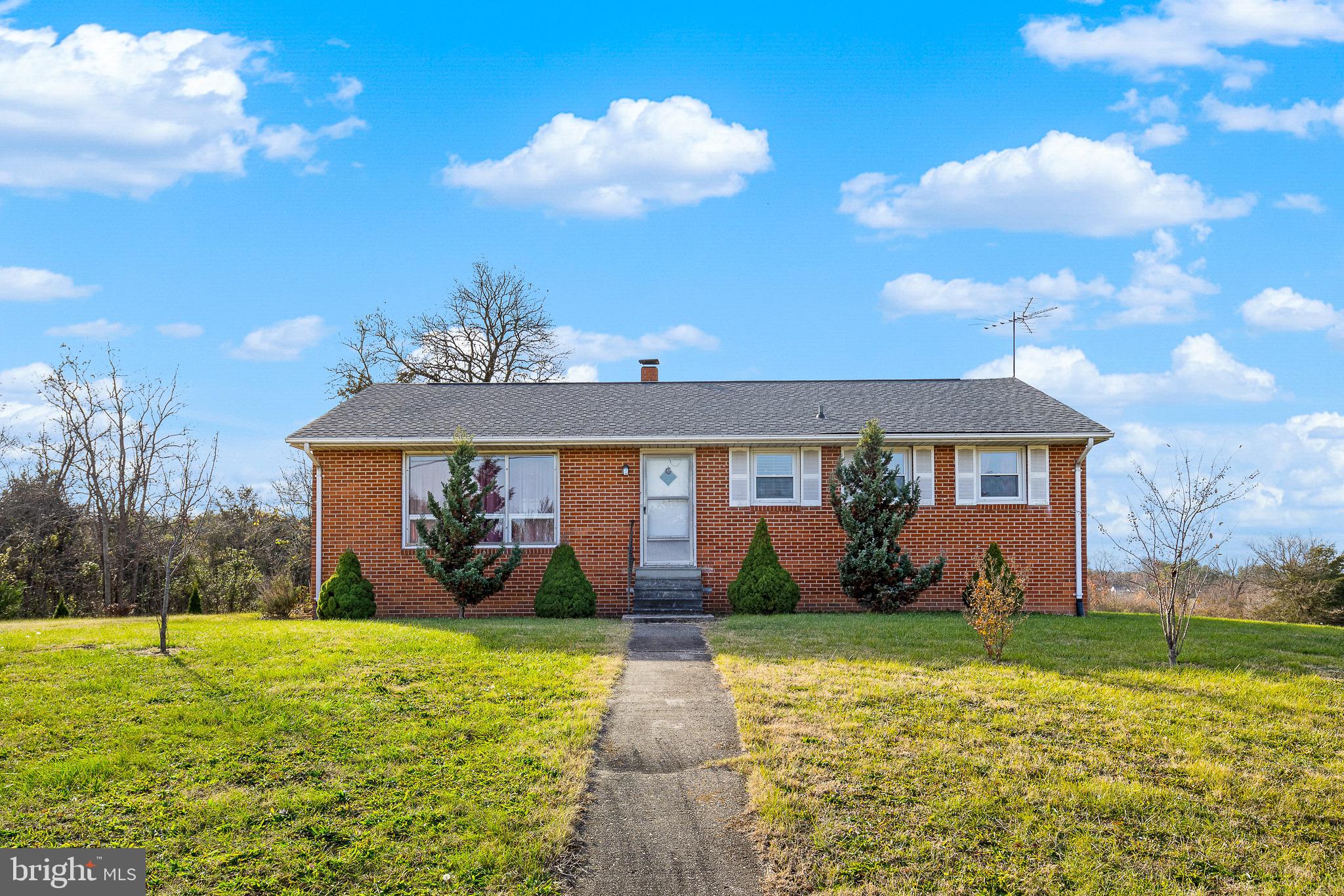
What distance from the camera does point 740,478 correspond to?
17156mm

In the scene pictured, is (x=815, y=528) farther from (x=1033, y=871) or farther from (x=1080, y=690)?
(x=1033, y=871)

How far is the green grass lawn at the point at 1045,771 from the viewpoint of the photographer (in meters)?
5.52

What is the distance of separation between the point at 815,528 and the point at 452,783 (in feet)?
37.3

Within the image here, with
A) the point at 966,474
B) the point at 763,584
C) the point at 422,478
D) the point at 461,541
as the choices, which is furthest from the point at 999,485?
the point at 422,478

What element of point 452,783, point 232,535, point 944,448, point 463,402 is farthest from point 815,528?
point 232,535

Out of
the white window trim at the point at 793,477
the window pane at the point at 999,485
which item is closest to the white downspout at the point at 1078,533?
the window pane at the point at 999,485

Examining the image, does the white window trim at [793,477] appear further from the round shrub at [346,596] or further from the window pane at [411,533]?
the round shrub at [346,596]

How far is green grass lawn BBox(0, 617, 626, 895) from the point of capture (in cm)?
543

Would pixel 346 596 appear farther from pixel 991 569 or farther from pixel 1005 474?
pixel 1005 474

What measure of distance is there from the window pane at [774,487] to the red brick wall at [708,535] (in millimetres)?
251

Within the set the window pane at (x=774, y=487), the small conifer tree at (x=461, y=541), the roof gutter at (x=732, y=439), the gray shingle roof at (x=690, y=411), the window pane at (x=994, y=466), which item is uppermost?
the gray shingle roof at (x=690, y=411)

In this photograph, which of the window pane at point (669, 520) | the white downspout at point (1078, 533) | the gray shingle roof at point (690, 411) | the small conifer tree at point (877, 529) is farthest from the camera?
the window pane at point (669, 520)

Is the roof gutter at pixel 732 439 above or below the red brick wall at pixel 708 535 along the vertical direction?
above

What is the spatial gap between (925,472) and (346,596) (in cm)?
1033
